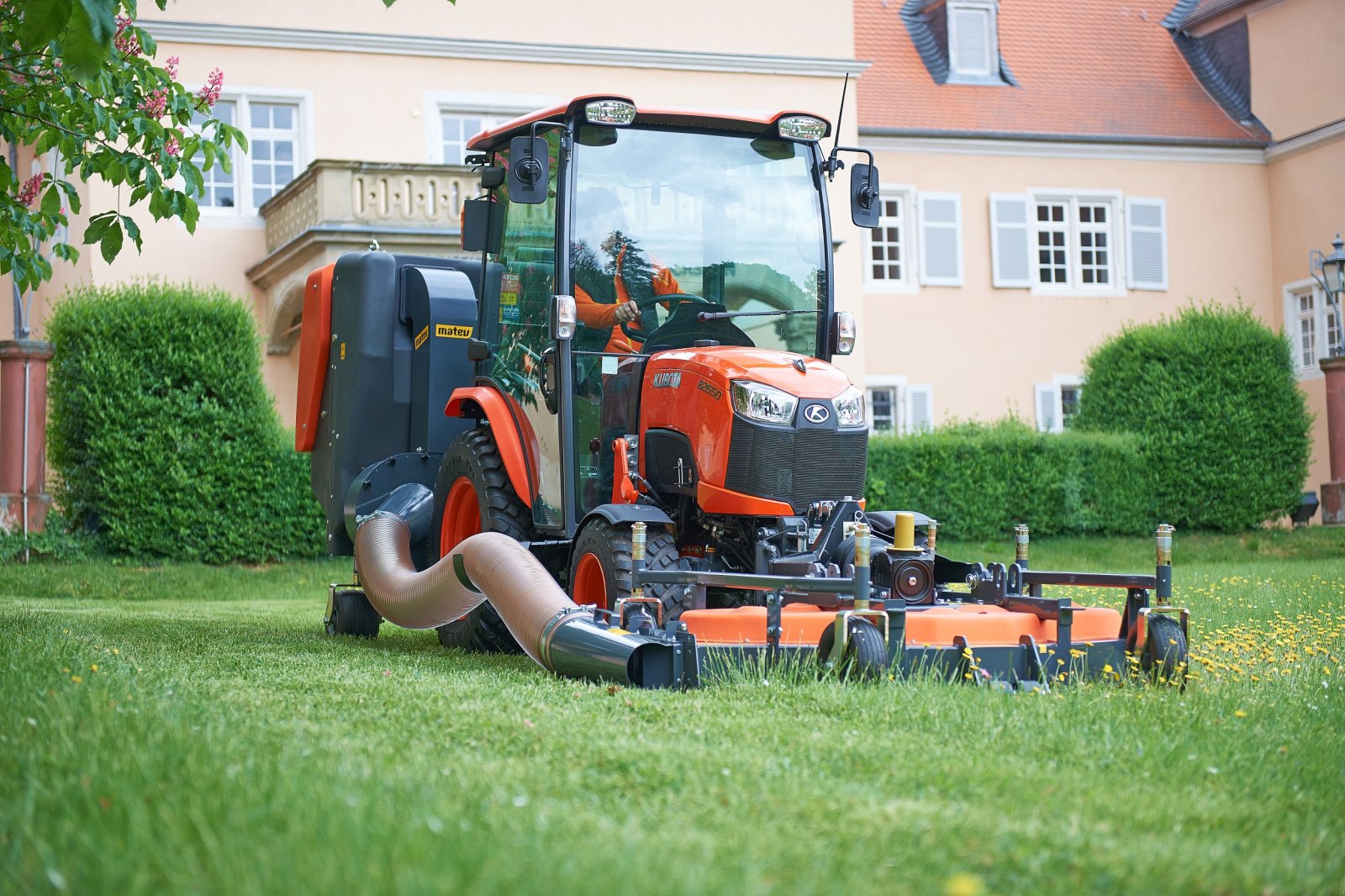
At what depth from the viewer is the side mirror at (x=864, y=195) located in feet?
26.7

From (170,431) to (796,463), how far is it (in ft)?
38.9

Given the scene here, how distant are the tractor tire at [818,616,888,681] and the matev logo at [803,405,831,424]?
4.58 feet

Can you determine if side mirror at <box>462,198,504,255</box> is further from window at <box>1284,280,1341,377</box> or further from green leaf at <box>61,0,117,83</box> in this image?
window at <box>1284,280,1341,377</box>

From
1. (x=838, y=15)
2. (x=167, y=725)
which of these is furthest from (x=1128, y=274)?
(x=167, y=725)

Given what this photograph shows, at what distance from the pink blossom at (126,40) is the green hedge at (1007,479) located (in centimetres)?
1327

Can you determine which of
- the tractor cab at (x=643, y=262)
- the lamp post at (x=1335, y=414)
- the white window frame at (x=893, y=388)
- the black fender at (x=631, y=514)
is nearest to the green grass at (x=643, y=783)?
the black fender at (x=631, y=514)

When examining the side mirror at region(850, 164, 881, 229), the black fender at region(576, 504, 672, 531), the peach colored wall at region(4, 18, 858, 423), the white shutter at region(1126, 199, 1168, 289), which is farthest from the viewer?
the white shutter at region(1126, 199, 1168, 289)

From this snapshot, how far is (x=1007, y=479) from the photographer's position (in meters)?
21.0

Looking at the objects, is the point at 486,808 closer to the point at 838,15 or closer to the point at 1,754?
the point at 1,754

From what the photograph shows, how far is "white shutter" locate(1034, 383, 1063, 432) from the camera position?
95.8 ft

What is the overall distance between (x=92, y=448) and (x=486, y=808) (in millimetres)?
14937

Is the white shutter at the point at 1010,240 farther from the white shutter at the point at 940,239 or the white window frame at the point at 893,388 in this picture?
the white window frame at the point at 893,388

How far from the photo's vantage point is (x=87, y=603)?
14117 mm

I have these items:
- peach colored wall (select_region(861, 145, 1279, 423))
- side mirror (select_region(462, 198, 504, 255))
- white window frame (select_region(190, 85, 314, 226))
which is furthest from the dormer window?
side mirror (select_region(462, 198, 504, 255))
